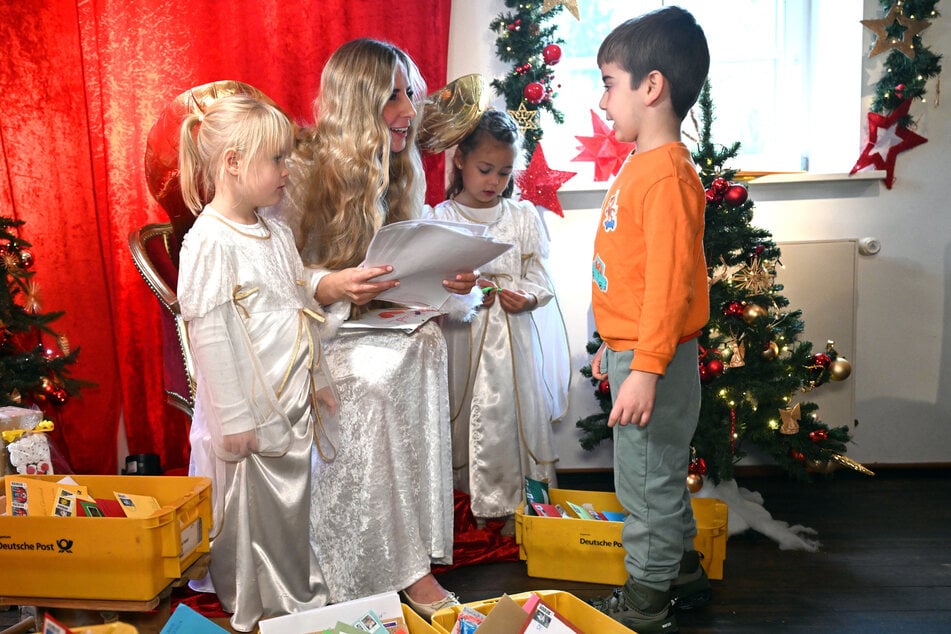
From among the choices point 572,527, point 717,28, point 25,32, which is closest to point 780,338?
point 572,527

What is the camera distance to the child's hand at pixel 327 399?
6.78ft

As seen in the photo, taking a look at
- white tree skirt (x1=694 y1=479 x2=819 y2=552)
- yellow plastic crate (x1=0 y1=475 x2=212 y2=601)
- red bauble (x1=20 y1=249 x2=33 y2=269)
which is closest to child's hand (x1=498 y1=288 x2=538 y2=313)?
white tree skirt (x1=694 y1=479 x2=819 y2=552)

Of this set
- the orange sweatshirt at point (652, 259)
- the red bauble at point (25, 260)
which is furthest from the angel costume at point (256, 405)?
the red bauble at point (25, 260)

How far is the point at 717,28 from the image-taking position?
3.59 meters

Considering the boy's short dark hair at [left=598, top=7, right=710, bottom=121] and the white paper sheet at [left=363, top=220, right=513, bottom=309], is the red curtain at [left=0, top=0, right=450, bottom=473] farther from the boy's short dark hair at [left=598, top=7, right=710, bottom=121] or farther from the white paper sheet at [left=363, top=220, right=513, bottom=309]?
the boy's short dark hair at [left=598, top=7, right=710, bottom=121]

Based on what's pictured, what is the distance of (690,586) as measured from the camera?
2.10 metres

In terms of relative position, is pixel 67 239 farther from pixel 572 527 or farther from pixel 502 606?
pixel 502 606

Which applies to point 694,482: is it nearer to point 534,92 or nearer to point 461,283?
point 461,283

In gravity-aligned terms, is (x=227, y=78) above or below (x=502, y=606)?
above

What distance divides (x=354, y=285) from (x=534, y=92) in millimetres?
1352

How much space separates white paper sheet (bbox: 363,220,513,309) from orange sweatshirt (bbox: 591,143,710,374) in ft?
1.12

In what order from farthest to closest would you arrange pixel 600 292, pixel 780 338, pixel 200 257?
1. pixel 780 338
2. pixel 600 292
3. pixel 200 257

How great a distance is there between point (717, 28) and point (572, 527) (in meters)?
2.48

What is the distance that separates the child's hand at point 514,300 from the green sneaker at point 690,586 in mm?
970
